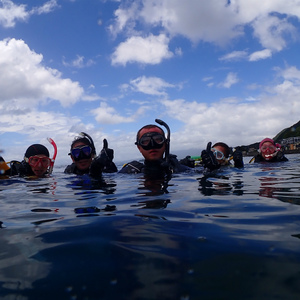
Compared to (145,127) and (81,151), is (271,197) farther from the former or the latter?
(81,151)

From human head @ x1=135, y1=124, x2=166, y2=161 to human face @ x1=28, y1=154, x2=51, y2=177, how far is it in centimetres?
291

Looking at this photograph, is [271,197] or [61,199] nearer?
[271,197]

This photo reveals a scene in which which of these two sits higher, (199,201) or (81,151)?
(81,151)

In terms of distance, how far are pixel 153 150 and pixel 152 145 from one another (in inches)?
6.4

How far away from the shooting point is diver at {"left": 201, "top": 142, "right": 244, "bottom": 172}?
19.9 ft

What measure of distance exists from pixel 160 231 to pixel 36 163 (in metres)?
6.38

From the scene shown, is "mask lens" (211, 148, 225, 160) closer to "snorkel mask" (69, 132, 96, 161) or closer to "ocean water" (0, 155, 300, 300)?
"snorkel mask" (69, 132, 96, 161)

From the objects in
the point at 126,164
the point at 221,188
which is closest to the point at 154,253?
the point at 221,188

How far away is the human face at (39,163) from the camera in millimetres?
7160

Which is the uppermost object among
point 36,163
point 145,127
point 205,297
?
point 145,127

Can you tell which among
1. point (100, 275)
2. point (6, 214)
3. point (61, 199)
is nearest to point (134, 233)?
point (100, 275)

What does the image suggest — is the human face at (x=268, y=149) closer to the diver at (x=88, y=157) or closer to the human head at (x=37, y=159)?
the diver at (x=88, y=157)

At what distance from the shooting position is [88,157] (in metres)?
6.79

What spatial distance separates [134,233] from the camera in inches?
67.8
